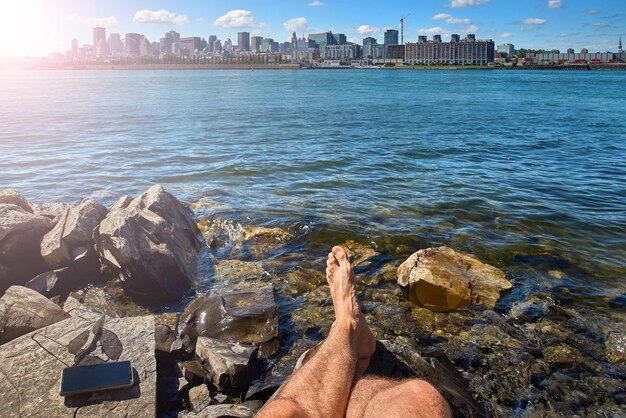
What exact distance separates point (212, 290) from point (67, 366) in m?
3.27

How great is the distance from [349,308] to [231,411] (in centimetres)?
175

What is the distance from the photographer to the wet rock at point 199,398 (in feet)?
18.9

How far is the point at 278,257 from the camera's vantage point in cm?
1053

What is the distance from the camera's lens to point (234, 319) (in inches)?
289

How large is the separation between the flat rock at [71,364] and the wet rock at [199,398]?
62cm

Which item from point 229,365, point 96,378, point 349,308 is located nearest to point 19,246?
point 96,378

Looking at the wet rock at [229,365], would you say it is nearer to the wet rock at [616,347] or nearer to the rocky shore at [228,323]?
A: the rocky shore at [228,323]

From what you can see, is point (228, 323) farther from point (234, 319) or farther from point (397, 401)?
point (397, 401)

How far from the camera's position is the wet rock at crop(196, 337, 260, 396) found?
5926 mm

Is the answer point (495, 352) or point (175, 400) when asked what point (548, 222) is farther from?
point (175, 400)

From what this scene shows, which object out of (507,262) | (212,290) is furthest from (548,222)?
(212,290)

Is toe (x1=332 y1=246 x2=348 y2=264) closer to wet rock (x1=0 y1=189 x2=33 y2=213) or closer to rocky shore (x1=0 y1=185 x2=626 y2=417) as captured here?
rocky shore (x1=0 y1=185 x2=626 y2=417)

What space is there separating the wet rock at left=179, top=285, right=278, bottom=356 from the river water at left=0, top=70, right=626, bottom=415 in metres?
0.32

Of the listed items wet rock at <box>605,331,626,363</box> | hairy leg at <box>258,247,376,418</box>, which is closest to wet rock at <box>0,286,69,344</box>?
hairy leg at <box>258,247,376,418</box>
